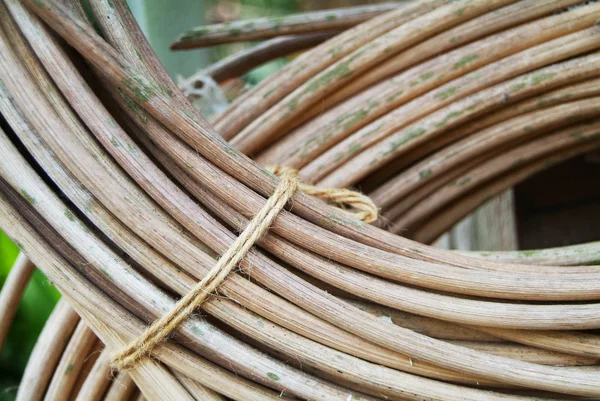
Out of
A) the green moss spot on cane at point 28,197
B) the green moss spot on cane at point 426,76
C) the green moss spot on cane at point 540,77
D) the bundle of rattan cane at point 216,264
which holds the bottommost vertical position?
the green moss spot on cane at point 28,197

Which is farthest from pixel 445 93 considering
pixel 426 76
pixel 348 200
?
pixel 348 200

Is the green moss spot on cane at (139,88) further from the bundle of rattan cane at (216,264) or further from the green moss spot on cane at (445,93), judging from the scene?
the green moss spot on cane at (445,93)

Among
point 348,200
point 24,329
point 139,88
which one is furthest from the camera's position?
point 24,329

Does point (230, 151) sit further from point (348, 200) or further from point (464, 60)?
point (464, 60)

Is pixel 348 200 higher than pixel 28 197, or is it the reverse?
pixel 348 200

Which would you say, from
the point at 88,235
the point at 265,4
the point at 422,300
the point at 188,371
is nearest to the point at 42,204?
the point at 88,235

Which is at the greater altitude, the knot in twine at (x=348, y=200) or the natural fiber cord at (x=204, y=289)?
the knot in twine at (x=348, y=200)

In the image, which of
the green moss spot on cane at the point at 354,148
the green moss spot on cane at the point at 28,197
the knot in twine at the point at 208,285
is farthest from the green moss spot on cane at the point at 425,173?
the green moss spot on cane at the point at 28,197
